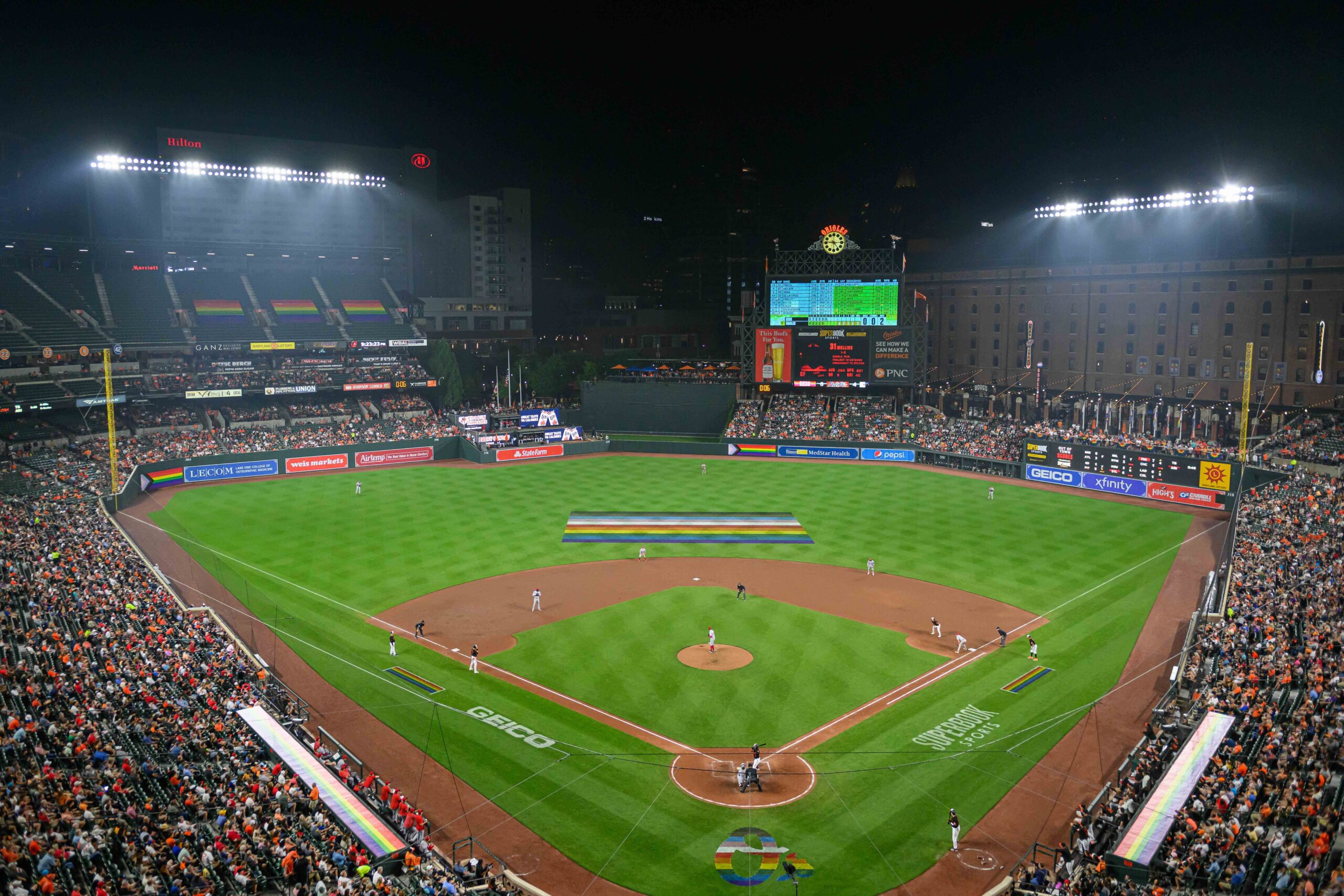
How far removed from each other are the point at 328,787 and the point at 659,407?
203 ft

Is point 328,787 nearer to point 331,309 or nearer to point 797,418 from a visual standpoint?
point 797,418

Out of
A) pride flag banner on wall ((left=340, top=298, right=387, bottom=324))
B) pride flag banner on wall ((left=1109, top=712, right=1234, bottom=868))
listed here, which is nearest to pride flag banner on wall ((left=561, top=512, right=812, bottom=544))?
pride flag banner on wall ((left=1109, top=712, right=1234, bottom=868))

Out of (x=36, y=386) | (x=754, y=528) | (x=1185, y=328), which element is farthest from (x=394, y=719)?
(x=1185, y=328)

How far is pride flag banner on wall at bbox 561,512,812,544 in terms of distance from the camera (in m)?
46.2

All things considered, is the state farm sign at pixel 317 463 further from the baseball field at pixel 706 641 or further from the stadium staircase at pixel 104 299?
the stadium staircase at pixel 104 299

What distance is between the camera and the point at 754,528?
48625 millimetres

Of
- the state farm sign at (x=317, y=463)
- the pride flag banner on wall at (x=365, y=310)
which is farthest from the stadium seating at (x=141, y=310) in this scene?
the state farm sign at (x=317, y=463)

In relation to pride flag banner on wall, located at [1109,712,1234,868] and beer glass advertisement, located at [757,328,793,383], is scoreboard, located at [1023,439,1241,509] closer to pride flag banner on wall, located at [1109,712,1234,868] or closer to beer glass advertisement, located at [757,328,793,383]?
beer glass advertisement, located at [757,328,793,383]

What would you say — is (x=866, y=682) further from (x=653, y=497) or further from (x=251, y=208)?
(x=251, y=208)

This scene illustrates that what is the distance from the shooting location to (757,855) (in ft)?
62.2

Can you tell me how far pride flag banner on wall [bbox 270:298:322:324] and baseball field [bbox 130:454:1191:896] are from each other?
26.8m

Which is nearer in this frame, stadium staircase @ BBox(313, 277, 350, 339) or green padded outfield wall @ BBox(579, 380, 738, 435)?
green padded outfield wall @ BBox(579, 380, 738, 435)

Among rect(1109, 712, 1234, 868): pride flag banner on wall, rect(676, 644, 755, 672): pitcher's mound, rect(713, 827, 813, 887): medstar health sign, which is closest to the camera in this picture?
rect(1109, 712, 1234, 868): pride flag banner on wall

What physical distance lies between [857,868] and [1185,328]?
2815 inches
